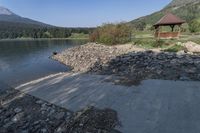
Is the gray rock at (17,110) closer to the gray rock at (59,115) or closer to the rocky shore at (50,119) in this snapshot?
the rocky shore at (50,119)

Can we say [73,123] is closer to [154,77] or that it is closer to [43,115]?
[43,115]

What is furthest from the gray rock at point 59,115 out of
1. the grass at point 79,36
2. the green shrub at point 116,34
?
the grass at point 79,36

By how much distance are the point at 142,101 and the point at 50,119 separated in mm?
3411

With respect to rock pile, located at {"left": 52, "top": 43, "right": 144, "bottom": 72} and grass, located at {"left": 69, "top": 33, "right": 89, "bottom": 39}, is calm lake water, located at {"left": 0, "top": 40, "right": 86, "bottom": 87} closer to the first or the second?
rock pile, located at {"left": 52, "top": 43, "right": 144, "bottom": 72}

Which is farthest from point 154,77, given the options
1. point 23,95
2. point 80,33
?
point 80,33

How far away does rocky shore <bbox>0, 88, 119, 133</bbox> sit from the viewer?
746 centimetres

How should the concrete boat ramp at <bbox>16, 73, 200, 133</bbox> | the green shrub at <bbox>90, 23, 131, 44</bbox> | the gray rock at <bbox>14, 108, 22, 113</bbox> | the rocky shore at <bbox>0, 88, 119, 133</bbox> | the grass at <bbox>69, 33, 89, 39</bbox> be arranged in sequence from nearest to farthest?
the concrete boat ramp at <bbox>16, 73, 200, 133</bbox>
the rocky shore at <bbox>0, 88, 119, 133</bbox>
the gray rock at <bbox>14, 108, 22, 113</bbox>
the green shrub at <bbox>90, 23, 131, 44</bbox>
the grass at <bbox>69, 33, 89, 39</bbox>

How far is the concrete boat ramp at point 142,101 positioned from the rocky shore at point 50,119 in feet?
1.25

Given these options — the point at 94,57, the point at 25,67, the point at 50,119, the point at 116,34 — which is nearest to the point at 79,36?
the point at 116,34

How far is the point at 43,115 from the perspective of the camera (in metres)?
9.31

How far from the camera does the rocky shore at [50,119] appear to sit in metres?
7.46

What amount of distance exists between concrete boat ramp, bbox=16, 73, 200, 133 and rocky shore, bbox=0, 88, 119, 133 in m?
0.38

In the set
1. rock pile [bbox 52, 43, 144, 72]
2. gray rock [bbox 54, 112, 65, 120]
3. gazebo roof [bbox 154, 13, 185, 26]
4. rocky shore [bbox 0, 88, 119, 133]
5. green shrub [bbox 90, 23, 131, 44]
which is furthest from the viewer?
green shrub [bbox 90, 23, 131, 44]

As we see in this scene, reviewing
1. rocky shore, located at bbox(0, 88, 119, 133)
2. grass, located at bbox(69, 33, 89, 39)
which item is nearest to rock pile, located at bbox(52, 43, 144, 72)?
rocky shore, located at bbox(0, 88, 119, 133)
